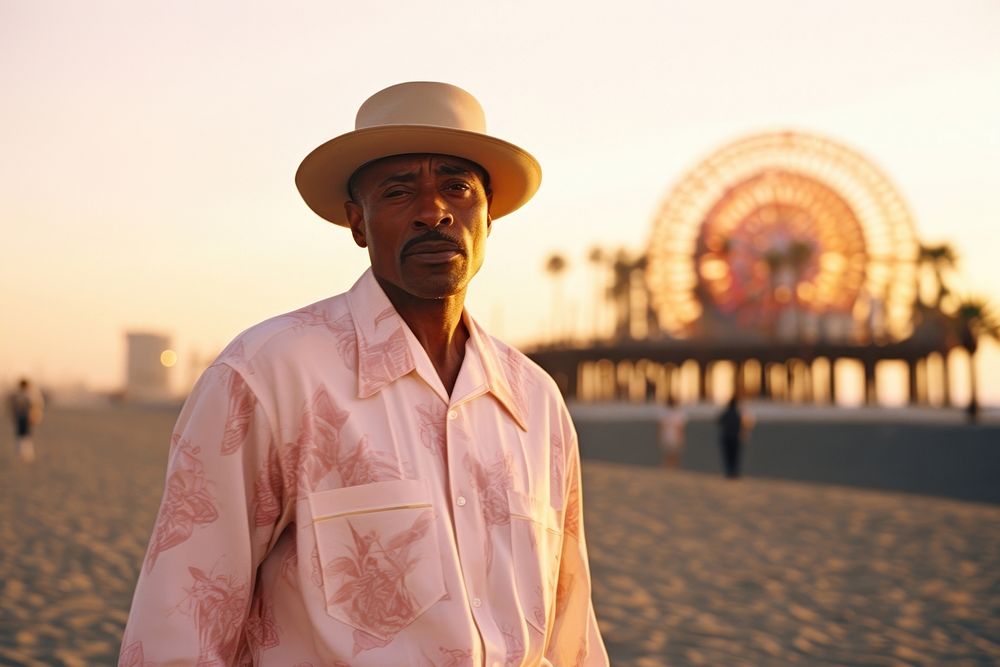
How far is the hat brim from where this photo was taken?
81.7 inches

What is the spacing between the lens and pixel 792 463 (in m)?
26.1

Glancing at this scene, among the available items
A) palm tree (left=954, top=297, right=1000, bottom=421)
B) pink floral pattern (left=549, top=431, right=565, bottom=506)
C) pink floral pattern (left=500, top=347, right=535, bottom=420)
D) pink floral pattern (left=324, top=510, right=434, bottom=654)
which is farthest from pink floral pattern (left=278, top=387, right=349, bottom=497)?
palm tree (left=954, top=297, right=1000, bottom=421)

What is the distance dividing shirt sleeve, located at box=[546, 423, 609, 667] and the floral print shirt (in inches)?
10.9

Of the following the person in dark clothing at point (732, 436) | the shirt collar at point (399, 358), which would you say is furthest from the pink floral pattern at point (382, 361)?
the person in dark clothing at point (732, 436)

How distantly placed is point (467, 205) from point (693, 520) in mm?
11209

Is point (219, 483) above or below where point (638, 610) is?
above

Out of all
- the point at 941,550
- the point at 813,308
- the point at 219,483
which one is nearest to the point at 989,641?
the point at 941,550

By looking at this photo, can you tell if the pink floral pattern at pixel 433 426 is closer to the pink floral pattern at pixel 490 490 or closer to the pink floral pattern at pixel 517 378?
the pink floral pattern at pixel 490 490

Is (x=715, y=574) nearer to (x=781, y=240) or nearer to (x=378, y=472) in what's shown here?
(x=378, y=472)

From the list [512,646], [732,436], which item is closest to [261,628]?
[512,646]

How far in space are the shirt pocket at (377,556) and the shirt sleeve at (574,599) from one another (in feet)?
1.75

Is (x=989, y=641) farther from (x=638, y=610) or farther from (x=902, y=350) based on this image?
(x=902, y=350)

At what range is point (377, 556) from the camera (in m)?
1.85

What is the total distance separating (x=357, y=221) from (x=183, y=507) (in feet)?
2.55
